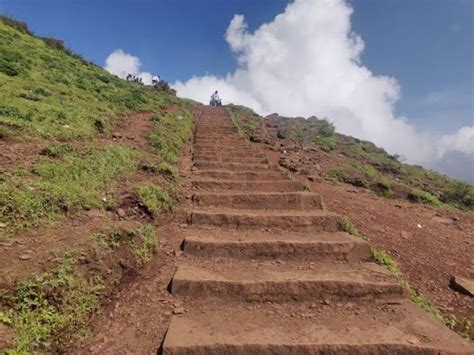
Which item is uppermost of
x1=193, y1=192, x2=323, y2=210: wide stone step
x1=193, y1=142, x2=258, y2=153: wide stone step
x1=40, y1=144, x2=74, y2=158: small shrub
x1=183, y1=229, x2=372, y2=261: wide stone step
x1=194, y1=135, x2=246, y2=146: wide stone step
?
x1=194, y1=135, x2=246, y2=146: wide stone step

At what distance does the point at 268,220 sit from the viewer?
6.26 meters

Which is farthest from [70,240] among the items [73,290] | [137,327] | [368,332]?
[368,332]

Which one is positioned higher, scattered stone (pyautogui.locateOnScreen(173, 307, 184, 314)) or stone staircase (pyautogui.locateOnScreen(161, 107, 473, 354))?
stone staircase (pyautogui.locateOnScreen(161, 107, 473, 354))

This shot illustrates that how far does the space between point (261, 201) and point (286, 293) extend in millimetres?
2845

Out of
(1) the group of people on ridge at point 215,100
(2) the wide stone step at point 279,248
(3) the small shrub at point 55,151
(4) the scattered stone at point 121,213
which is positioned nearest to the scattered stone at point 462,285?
(2) the wide stone step at point 279,248

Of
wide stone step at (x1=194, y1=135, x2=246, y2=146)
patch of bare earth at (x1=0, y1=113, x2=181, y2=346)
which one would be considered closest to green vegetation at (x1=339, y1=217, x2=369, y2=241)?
patch of bare earth at (x1=0, y1=113, x2=181, y2=346)

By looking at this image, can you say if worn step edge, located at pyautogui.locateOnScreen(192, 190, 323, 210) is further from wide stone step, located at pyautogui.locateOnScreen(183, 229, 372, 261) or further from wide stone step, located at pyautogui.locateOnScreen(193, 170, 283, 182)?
wide stone step, located at pyautogui.locateOnScreen(193, 170, 283, 182)

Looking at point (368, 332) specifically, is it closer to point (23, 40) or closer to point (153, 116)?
point (153, 116)

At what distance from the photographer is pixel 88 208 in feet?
17.6

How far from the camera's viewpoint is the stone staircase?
11.7 feet

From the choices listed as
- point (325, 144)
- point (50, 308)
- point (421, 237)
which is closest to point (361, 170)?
point (325, 144)

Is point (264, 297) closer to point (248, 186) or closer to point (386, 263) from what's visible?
point (386, 263)

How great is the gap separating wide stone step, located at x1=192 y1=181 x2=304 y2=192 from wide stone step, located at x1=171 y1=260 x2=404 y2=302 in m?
3.29

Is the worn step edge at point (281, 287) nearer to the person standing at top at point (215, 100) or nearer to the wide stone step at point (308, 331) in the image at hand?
the wide stone step at point (308, 331)
